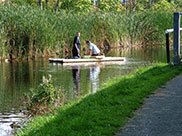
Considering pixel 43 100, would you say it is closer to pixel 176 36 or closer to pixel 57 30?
pixel 176 36

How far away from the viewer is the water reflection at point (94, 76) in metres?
15.5

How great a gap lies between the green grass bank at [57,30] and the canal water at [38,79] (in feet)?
5.28

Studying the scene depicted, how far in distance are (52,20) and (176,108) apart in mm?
20999

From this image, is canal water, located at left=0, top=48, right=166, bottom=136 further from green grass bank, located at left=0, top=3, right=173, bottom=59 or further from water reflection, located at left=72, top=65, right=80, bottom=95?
green grass bank, located at left=0, top=3, right=173, bottom=59

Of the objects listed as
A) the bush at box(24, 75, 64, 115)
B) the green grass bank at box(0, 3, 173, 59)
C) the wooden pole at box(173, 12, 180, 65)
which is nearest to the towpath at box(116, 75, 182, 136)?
the bush at box(24, 75, 64, 115)

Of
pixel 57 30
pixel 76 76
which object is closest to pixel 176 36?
pixel 76 76

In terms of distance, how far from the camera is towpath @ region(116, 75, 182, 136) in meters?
6.89

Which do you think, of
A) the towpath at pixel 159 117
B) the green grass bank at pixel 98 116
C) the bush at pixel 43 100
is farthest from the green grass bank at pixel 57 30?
the towpath at pixel 159 117

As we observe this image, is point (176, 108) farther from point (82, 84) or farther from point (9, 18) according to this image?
point (9, 18)

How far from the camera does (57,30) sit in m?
29.2

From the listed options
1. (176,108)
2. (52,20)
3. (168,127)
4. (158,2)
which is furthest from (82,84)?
(158,2)

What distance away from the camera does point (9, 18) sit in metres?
26.0

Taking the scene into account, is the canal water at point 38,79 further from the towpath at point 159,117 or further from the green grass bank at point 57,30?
the towpath at point 159,117

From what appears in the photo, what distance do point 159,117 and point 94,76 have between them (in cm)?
1144
